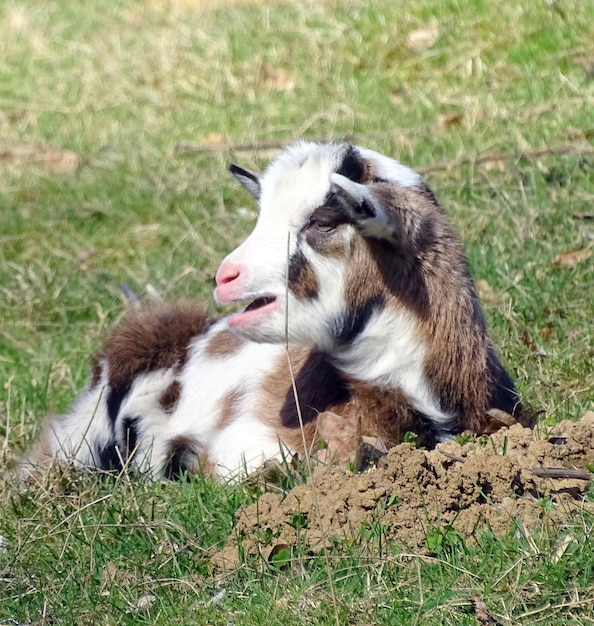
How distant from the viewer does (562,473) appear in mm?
3365

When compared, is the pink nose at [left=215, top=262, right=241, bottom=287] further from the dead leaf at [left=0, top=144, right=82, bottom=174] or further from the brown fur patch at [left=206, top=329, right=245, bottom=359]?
the dead leaf at [left=0, top=144, right=82, bottom=174]

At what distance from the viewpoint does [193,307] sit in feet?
Answer: 15.5

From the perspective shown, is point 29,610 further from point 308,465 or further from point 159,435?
point 159,435

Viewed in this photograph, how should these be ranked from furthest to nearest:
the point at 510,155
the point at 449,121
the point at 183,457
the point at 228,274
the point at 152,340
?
1. the point at 449,121
2. the point at 510,155
3. the point at 152,340
4. the point at 183,457
5. the point at 228,274

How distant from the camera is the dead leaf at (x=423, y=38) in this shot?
27.4ft

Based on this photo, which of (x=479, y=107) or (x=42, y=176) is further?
(x=42, y=176)

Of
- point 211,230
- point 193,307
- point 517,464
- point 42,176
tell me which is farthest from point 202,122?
point 517,464

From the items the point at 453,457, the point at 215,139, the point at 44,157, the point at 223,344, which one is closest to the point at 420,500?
the point at 453,457

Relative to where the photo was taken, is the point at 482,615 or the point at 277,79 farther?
the point at 277,79

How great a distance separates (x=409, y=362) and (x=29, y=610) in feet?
4.47

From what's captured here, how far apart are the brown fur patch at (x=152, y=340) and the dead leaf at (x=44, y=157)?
3437 millimetres

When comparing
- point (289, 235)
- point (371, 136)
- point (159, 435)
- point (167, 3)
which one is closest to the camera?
point (289, 235)

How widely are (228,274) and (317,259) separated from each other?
27 cm

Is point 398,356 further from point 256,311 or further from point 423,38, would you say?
point 423,38
